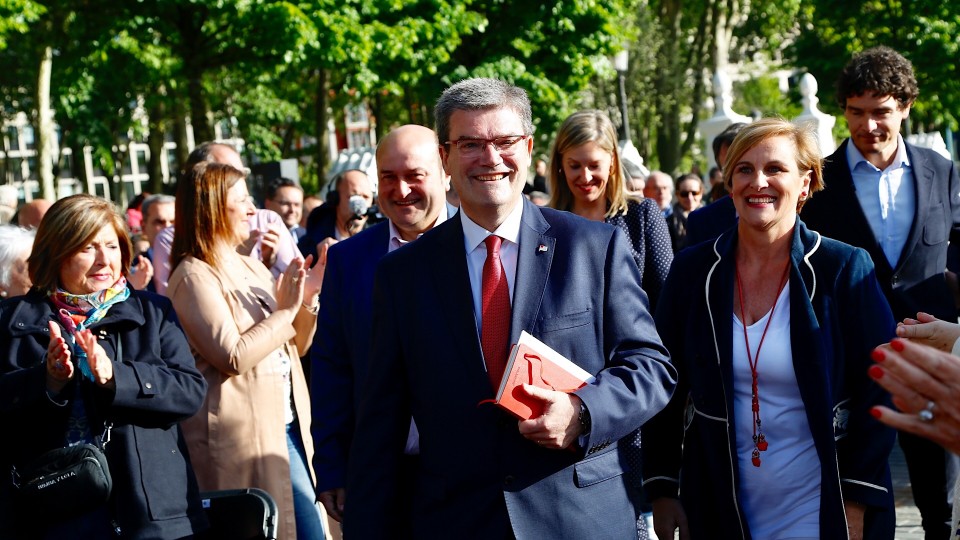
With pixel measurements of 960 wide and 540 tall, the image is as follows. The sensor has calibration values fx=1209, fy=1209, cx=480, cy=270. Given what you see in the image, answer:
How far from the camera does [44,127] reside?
26.7 meters

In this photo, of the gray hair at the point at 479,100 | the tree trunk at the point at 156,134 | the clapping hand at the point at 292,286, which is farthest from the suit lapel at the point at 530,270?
the tree trunk at the point at 156,134

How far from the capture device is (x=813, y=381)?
381cm

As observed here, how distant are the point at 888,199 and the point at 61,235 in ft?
11.6

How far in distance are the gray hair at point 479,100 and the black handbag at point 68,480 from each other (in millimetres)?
1688

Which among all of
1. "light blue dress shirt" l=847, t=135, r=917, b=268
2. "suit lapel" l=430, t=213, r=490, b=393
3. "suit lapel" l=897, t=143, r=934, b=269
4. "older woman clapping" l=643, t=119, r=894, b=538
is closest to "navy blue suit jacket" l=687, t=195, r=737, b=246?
"light blue dress shirt" l=847, t=135, r=917, b=268

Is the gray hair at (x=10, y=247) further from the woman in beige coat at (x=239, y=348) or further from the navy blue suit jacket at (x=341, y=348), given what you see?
the navy blue suit jacket at (x=341, y=348)

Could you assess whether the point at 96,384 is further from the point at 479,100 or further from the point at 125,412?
the point at 479,100

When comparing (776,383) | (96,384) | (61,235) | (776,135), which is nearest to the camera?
(776,383)

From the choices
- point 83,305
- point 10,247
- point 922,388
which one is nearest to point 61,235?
point 83,305

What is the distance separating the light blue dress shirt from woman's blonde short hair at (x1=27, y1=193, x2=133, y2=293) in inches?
127

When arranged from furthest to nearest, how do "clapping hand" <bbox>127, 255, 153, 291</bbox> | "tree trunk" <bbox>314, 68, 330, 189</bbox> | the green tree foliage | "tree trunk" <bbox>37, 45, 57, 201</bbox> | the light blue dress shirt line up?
"tree trunk" <bbox>314, 68, 330, 189</bbox>
the green tree foliage
"tree trunk" <bbox>37, 45, 57, 201</bbox>
"clapping hand" <bbox>127, 255, 153, 291</bbox>
the light blue dress shirt

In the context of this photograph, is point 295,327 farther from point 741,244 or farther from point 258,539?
point 741,244

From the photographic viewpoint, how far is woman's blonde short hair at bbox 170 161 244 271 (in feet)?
17.7

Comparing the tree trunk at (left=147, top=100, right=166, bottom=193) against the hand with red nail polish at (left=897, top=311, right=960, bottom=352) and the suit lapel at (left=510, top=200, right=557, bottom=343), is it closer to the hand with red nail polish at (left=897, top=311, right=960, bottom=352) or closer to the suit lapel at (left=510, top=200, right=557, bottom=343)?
the suit lapel at (left=510, top=200, right=557, bottom=343)
